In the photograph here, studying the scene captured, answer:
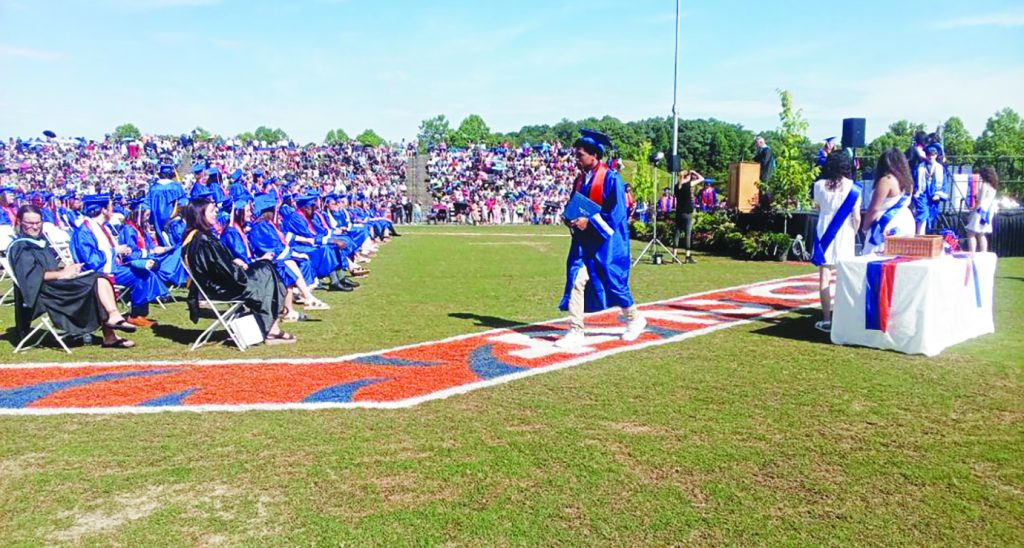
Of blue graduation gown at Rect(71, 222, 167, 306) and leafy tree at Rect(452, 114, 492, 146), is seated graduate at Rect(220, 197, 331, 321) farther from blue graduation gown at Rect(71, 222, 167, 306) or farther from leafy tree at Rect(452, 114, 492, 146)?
leafy tree at Rect(452, 114, 492, 146)

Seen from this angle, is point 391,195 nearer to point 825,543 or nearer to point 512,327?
point 512,327

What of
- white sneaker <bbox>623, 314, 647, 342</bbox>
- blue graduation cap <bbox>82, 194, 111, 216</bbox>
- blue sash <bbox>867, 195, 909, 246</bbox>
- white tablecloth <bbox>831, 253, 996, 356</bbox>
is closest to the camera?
white tablecloth <bbox>831, 253, 996, 356</bbox>

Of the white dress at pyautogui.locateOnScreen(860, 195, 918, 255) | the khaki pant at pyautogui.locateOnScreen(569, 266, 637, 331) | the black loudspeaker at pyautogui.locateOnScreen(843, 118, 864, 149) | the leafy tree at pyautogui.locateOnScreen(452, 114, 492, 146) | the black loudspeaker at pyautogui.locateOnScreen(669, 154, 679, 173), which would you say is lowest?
the khaki pant at pyautogui.locateOnScreen(569, 266, 637, 331)

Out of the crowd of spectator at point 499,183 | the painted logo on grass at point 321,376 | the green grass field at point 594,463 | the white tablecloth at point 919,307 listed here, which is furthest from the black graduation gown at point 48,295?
the crowd of spectator at point 499,183

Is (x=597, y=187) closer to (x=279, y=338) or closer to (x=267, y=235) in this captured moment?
(x=279, y=338)

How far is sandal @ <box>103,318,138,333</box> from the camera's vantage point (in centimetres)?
798

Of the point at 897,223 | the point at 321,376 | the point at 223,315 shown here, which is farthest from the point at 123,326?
the point at 897,223

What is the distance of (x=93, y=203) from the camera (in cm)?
952

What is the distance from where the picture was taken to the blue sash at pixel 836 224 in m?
8.36

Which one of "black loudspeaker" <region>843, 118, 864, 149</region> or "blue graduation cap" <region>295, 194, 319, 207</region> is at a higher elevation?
"black loudspeaker" <region>843, 118, 864, 149</region>

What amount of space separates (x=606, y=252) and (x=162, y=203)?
817cm

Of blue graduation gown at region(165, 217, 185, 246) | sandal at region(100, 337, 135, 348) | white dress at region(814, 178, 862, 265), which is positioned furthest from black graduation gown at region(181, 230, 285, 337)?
white dress at region(814, 178, 862, 265)

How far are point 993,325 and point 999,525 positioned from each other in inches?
223

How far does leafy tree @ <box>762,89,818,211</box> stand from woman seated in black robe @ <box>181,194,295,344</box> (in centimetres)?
1437
